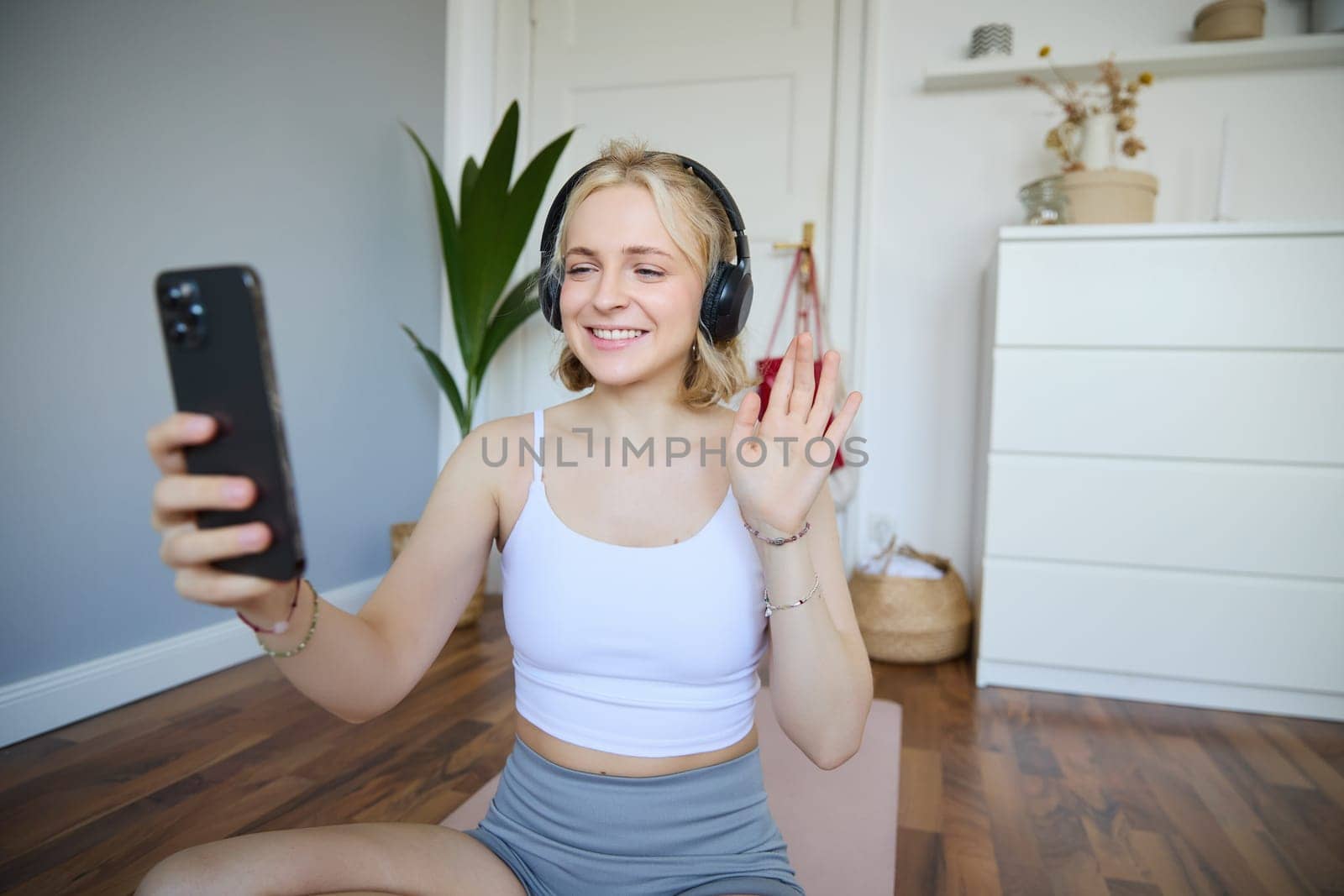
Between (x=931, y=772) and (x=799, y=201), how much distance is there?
1947mm

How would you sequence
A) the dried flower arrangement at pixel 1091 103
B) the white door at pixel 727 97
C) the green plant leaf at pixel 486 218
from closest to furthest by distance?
the dried flower arrangement at pixel 1091 103, the green plant leaf at pixel 486 218, the white door at pixel 727 97

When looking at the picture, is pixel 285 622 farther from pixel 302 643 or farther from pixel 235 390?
pixel 235 390

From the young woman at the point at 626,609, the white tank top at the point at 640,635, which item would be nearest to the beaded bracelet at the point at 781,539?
the young woman at the point at 626,609

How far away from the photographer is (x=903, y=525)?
2934 millimetres

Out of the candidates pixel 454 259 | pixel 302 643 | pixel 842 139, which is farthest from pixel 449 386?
pixel 302 643

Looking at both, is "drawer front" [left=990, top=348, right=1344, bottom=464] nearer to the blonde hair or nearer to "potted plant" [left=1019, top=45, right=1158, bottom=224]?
"potted plant" [left=1019, top=45, right=1158, bottom=224]

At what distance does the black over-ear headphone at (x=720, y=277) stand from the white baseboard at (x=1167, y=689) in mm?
1712

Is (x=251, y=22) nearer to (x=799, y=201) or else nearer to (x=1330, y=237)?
(x=799, y=201)

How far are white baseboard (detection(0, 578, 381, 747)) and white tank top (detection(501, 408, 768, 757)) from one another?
2.60 ft

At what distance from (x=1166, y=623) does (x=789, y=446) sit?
6.33ft

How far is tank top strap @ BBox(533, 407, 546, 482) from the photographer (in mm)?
974

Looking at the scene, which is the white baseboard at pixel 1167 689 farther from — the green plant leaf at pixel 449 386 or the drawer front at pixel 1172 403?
the green plant leaf at pixel 449 386

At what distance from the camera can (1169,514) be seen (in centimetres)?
220

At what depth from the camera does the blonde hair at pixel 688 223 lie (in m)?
0.96
